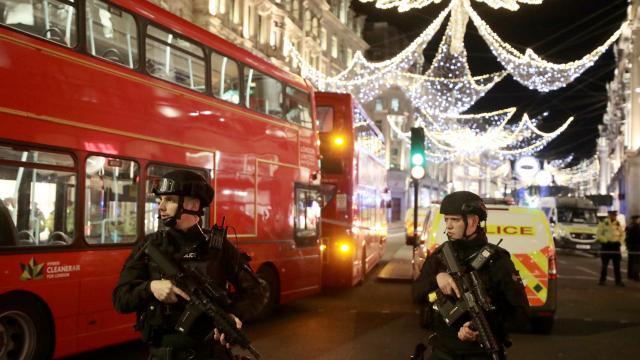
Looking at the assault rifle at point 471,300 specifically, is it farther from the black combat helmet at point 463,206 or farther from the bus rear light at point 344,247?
the bus rear light at point 344,247

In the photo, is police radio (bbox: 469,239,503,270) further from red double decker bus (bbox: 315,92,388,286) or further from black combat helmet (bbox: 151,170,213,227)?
red double decker bus (bbox: 315,92,388,286)

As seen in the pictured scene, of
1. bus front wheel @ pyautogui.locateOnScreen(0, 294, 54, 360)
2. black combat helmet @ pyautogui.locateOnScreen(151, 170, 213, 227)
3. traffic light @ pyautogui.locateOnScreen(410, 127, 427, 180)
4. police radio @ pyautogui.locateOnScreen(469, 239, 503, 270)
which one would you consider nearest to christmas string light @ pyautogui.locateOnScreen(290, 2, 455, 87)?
traffic light @ pyautogui.locateOnScreen(410, 127, 427, 180)

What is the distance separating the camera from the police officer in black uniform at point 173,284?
333 centimetres

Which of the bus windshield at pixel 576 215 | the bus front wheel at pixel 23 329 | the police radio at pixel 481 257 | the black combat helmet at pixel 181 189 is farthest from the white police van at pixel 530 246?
the bus windshield at pixel 576 215

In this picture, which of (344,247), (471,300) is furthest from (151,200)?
(344,247)

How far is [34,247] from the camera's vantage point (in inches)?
257

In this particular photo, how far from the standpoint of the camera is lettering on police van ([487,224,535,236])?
9.71m

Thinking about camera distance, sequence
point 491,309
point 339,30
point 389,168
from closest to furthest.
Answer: point 491,309 < point 339,30 < point 389,168

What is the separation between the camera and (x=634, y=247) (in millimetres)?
19031

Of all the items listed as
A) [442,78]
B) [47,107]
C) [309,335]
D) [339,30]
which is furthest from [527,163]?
[339,30]

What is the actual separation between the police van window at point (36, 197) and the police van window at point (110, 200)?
0.78 feet

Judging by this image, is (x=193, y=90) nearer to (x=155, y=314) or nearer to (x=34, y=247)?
(x=34, y=247)

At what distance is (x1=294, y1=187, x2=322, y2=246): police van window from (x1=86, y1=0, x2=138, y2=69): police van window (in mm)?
4899

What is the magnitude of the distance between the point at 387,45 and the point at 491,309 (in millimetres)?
72497
